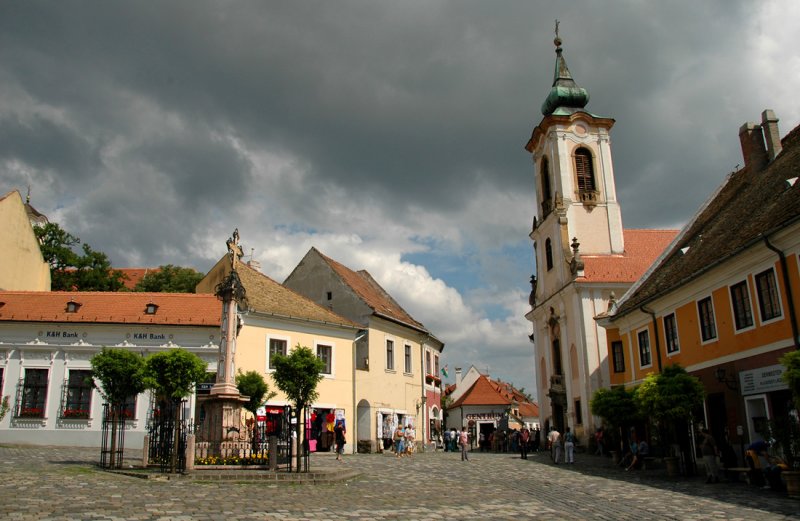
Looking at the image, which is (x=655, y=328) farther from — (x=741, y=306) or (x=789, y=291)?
(x=789, y=291)

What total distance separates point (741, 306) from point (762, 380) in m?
2.26

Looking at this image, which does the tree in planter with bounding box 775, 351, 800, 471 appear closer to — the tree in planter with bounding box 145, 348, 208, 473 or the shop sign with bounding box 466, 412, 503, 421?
the tree in planter with bounding box 145, 348, 208, 473

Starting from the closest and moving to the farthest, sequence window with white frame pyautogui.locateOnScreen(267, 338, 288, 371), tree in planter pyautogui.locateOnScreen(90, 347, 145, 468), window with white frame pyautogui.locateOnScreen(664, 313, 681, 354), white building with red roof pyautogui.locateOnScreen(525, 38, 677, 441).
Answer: tree in planter pyautogui.locateOnScreen(90, 347, 145, 468)
window with white frame pyautogui.locateOnScreen(664, 313, 681, 354)
window with white frame pyautogui.locateOnScreen(267, 338, 288, 371)
white building with red roof pyautogui.locateOnScreen(525, 38, 677, 441)

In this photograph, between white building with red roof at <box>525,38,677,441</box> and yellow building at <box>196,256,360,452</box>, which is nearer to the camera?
yellow building at <box>196,256,360,452</box>

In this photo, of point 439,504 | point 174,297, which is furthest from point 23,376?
point 439,504

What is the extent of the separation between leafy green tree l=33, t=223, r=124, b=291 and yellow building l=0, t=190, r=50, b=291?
303cm

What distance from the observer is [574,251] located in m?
38.2

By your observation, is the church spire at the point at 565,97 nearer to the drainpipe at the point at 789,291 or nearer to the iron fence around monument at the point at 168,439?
the drainpipe at the point at 789,291

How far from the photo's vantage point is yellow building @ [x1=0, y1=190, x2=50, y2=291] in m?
33.9

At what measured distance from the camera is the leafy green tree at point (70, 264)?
1606 inches

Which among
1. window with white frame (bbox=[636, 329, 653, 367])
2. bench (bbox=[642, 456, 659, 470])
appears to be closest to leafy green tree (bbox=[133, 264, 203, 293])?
window with white frame (bbox=[636, 329, 653, 367])

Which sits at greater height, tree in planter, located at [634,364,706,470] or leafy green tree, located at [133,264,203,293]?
leafy green tree, located at [133,264,203,293]

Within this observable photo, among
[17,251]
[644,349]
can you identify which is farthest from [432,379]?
[17,251]

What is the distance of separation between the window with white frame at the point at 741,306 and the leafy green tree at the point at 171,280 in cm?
3370
